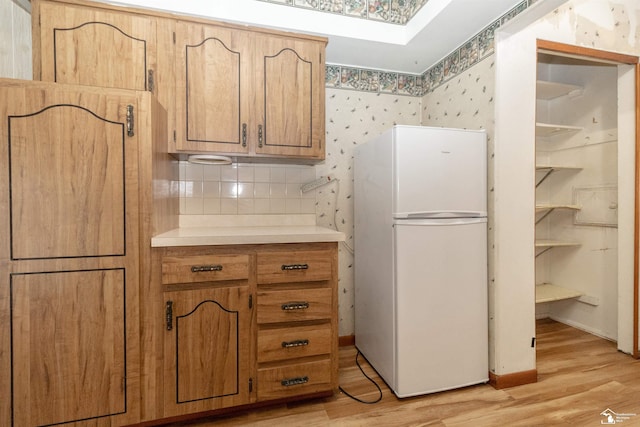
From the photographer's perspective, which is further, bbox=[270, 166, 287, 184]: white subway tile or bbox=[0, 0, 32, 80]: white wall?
bbox=[270, 166, 287, 184]: white subway tile

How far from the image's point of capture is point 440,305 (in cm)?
181

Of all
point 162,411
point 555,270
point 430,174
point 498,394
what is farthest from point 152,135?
point 555,270

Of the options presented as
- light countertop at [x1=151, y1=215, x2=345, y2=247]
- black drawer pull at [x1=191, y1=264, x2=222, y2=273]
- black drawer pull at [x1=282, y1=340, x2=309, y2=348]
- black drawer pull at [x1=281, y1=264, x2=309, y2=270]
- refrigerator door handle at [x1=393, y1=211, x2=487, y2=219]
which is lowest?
black drawer pull at [x1=282, y1=340, x2=309, y2=348]

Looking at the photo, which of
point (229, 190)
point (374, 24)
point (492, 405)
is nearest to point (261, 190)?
point (229, 190)

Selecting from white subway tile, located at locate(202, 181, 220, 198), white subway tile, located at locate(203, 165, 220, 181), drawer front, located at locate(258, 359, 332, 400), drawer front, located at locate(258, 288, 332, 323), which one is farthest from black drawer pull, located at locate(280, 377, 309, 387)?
white subway tile, located at locate(203, 165, 220, 181)

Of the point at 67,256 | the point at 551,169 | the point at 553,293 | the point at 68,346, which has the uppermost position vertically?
the point at 551,169

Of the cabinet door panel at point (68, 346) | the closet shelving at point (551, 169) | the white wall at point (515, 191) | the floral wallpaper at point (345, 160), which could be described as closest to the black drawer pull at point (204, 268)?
the cabinet door panel at point (68, 346)

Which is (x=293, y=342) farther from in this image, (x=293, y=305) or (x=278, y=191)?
(x=278, y=191)

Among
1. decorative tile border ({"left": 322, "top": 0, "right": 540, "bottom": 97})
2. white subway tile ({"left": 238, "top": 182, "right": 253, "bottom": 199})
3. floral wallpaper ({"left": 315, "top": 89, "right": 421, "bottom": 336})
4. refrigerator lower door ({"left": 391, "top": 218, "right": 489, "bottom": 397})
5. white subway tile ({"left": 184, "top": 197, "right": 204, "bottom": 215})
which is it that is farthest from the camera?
floral wallpaper ({"left": 315, "top": 89, "right": 421, "bottom": 336})

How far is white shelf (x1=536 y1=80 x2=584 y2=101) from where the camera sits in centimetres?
253

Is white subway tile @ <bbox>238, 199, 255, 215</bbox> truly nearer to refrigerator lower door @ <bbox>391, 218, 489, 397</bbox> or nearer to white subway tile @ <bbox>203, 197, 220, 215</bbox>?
white subway tile @ <bbox>203, 197, 220, 215</bbox>

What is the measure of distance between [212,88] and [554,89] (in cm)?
288

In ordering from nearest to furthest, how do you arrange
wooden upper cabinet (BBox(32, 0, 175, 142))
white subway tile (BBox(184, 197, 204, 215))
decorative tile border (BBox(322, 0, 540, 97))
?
wooden upper cabinet (BBox(32, 0, 175, 142)) → decorative tile border (BBox(322, 0, 540, 97)) → white subway tile (BBox(184, 197, 204, 215))

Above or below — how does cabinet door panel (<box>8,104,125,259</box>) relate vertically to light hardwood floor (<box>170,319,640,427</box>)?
above
